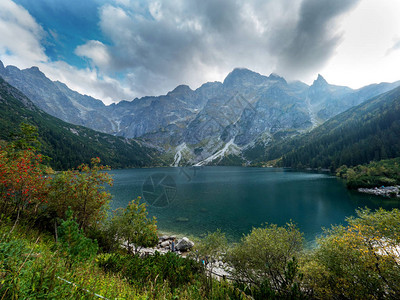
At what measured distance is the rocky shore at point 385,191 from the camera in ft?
201

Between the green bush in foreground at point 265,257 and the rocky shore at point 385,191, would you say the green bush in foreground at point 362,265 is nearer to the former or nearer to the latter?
the green bush in foreground at point 265,257

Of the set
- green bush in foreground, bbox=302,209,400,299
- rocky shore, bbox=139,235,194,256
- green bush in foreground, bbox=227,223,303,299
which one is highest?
green bush in foreground, bbox=302,209,400,299

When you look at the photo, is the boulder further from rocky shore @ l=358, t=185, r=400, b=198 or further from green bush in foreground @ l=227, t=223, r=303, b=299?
rocky shore @ l=358, t=185, r=400, b=198

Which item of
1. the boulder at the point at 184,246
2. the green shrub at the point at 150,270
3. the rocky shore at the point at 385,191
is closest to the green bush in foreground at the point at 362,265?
the green shrub at the point at 150,270

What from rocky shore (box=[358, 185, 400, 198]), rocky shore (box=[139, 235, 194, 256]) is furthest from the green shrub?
rocky shore (box=[358, 185, 400, 198])

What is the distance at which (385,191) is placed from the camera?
2522 inches

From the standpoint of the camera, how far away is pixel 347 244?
40.9ft

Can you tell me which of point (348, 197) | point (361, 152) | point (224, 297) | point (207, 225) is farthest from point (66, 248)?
point (361, 152)

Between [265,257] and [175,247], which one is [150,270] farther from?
[175,247]

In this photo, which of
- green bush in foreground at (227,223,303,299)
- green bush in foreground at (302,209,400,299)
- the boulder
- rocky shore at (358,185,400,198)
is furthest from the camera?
rocky shore at (358,185,400,198)

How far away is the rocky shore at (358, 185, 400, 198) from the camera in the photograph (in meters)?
61.2

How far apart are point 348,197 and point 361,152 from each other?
10612 cm

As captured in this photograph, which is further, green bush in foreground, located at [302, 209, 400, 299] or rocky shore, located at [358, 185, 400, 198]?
rocky shore, located at [358, 185, 400, 198]

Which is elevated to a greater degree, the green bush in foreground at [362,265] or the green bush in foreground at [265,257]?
the green bush in foreground at [362,265]
